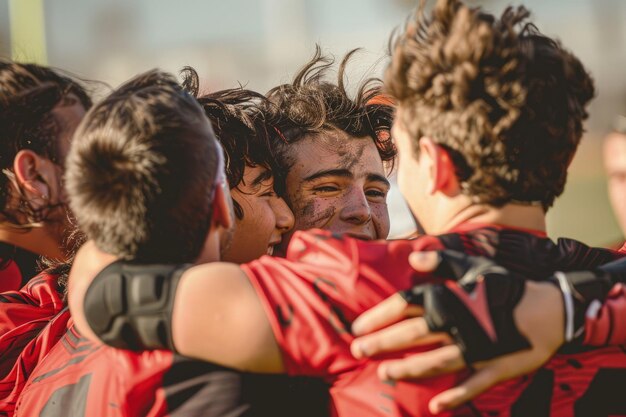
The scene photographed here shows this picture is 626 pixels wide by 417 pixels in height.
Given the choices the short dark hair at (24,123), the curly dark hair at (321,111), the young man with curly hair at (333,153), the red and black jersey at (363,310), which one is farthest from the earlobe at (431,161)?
the short dark hair at (24,123)

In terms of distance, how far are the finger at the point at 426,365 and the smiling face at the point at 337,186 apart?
52.7 inches

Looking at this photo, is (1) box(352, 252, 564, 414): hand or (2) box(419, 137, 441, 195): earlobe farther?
Answer: (2) box(419, 137, 441, 195): earlobe

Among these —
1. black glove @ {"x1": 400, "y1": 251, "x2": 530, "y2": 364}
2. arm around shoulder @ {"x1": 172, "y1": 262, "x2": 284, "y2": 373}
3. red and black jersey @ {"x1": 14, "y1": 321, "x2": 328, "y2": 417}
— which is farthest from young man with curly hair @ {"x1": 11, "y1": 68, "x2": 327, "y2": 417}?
black glove @ {"x1": 400, "y1": 251, "x2": 530, "y2": 364}

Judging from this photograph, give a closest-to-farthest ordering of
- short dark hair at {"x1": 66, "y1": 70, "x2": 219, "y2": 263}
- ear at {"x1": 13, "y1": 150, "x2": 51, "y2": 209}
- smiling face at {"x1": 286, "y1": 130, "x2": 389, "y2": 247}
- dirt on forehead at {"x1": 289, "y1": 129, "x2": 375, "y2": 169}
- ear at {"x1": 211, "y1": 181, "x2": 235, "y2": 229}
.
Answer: short dark hair at {"x1": 66, "y1": 70, "x2": 219, "y2": 263}, ear at {"x1": 211, "y1": 181, "x2": 235, "y2": 229}, ear at {"x1": 13, "y1": 150, "x2": 51, "y2": 209}, smiling face at {"x1": 286, "y1": 130, "x2": 389, "y2": 247}, dirt on forehead at {"x1": 289, "y1": 129, "x2": 375, "y2": 169}

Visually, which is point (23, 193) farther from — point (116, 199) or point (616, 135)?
point (616, 135)

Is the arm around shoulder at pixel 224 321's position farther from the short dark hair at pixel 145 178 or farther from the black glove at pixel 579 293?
the black glove at pixel 579 293

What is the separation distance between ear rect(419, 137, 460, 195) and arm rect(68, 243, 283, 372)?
498mm

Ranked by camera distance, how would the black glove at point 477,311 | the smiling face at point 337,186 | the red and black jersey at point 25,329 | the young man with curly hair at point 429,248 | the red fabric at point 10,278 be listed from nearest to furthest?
the black glove at point 477,311 → the young man with curly hair at point 429,248 → the red and black jersey at point 25,329 → the red fabric at point 10,278 → the smiling face at point 337,186

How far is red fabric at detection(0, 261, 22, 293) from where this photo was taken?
290cm

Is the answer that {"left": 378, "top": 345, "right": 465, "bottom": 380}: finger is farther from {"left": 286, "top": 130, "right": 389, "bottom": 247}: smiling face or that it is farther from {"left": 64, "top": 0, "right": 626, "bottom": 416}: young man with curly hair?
{"left": 286, "top": 130, "right": 389, "bottom": 247}: smiling face

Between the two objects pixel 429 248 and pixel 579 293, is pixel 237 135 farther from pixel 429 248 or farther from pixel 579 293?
pixel 579 293

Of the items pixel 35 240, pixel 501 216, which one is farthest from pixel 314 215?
pixel 501 216

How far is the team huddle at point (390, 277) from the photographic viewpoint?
163 centimetres

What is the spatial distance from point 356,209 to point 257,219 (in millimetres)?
390
